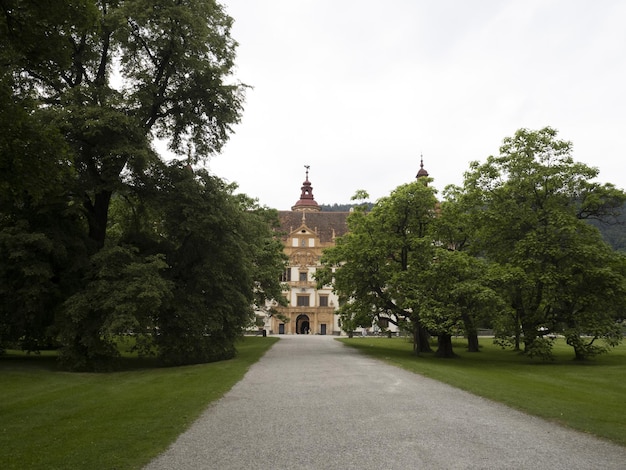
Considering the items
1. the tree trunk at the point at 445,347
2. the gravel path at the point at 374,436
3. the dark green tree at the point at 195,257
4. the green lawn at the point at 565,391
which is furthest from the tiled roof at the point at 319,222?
the gravel path at the point at 374,436

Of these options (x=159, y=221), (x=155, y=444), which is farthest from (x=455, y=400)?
(x=159, y=221)

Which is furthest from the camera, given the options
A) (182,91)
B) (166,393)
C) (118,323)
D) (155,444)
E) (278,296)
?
(278,296)

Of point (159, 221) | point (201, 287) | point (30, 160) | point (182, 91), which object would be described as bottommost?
point (201, 287)

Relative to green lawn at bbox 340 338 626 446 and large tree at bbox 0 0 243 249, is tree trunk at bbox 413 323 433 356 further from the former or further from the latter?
large tree at bbox 0 0 243 249

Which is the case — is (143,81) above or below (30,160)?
above

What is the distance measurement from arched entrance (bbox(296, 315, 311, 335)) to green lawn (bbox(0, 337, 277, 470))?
5431 centimetres

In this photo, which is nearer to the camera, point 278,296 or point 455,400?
point 455,400

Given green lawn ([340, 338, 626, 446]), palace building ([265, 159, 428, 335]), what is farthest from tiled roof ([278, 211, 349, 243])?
green lawn ([340, 338, 626, 446])

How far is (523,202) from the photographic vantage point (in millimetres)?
28625

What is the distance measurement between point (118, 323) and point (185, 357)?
5.65 metres

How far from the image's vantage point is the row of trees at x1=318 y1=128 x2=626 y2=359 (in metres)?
25.6

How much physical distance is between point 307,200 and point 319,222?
760 cm

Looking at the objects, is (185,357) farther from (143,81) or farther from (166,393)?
(143,81)

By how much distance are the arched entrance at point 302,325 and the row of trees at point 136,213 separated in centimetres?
4824
